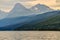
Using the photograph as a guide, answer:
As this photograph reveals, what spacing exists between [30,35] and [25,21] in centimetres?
19

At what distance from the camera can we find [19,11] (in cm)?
146

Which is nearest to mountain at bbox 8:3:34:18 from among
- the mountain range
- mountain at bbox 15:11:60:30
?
the mountain range

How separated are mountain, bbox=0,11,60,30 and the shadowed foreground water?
78mm

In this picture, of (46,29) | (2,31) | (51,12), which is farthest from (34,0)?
(2,31)

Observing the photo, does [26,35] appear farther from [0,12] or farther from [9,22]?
[0,12]

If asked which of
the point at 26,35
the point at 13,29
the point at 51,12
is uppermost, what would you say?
the point at 51,12

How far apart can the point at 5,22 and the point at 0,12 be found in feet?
0.40

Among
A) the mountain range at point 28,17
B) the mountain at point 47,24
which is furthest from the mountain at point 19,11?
the mountain at point 47,24

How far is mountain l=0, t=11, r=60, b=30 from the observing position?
4.72 ft

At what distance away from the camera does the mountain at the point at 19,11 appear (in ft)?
4.76

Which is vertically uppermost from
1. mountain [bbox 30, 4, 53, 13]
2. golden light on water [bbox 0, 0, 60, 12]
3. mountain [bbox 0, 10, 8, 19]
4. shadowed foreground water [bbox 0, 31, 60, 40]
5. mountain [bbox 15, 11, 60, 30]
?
golden light on water [bbox 0, 0, 60, 12]

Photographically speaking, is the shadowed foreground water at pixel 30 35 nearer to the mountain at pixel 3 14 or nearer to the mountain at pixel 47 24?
the mountain at pixel 47 24

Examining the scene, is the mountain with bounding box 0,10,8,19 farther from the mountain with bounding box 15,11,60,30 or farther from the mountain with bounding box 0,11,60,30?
the mountain with bounding box 15,11,60,30

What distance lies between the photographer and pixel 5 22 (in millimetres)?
1460
